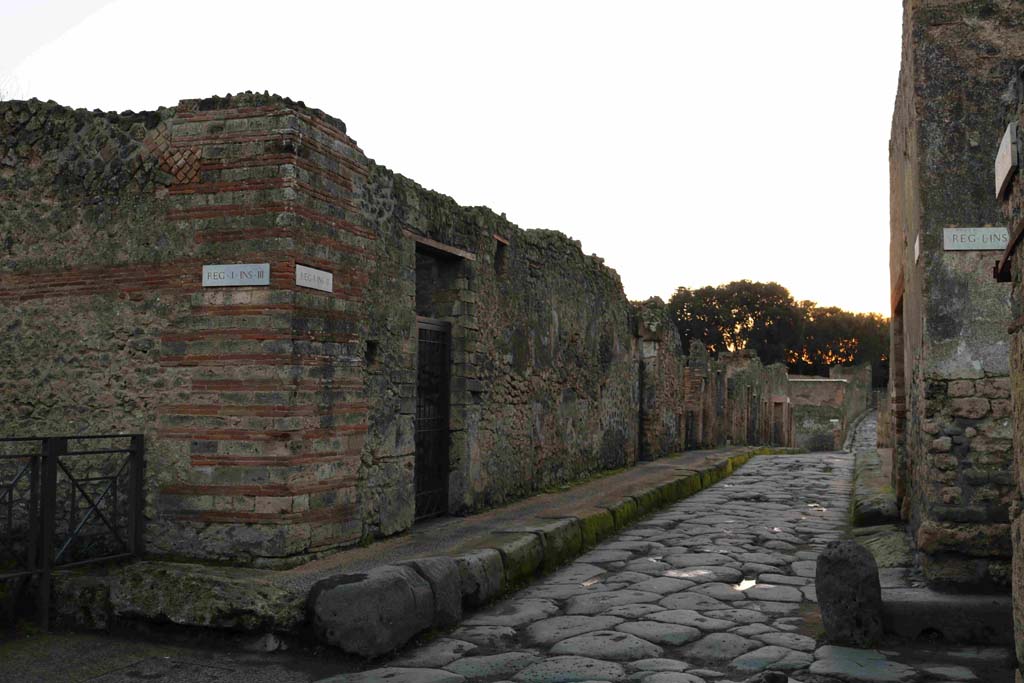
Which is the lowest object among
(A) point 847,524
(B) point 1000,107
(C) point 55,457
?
(A) point 847,524

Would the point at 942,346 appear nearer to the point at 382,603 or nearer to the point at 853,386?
the point at 382,603

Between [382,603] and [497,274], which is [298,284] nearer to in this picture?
[382,603]

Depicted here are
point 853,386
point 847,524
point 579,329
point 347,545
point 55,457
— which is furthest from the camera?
point 853,386

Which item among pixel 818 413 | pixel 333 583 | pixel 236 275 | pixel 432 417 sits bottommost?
pixel 333 583

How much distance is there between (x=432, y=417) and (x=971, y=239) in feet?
14.6

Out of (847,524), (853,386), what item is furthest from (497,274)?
(853,386)

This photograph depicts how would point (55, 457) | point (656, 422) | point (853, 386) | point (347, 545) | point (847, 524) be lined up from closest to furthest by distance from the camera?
point (55, 457)
point (347, 545)
point (847, 524)
point (656, 422)
point (853, 386)

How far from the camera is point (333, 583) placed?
4.89 meters

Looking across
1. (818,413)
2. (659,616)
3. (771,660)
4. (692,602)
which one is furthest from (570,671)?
(818,413)

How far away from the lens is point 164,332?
5.88m

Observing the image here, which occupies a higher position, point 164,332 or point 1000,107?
point 1000,107

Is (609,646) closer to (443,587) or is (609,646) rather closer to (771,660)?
(771,660)

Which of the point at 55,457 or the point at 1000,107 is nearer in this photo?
the point at 55,457

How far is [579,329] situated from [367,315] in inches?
217
